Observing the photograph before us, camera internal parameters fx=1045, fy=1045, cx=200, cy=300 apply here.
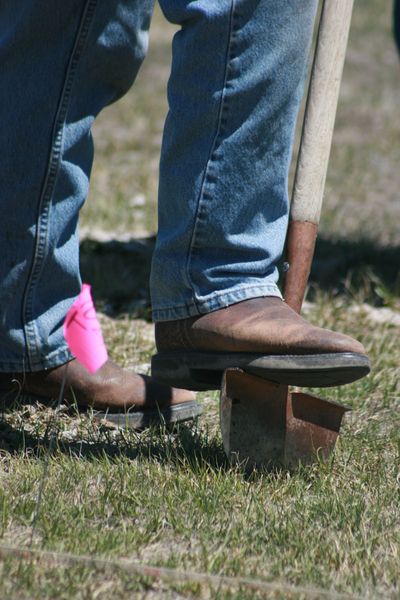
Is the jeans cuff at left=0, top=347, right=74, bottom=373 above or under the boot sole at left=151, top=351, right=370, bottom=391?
under

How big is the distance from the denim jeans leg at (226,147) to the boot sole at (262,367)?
4.2 inches

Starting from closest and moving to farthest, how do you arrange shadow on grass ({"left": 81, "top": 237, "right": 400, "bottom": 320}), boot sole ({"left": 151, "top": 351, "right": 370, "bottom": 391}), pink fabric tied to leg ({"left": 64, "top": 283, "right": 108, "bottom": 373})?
pink fabric tied to leg ({"left": 64, "top": 283, "right": 108, "bottom": 373}), boot sole ({"left": 151, "top": 351, "right": 370, "bottom": 391}), shadow on grass ({"left": 81, "top": 237, "right": 400, "bottom": 320})

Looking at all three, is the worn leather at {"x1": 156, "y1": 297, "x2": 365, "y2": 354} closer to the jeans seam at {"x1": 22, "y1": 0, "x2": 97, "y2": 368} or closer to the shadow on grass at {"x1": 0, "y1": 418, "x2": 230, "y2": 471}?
the shadow on grass at {"x1": 0, "y1": 418, "x2": 230, "y2": 471}

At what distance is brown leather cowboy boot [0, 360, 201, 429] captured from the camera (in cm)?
267

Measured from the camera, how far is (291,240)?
8.33 feet

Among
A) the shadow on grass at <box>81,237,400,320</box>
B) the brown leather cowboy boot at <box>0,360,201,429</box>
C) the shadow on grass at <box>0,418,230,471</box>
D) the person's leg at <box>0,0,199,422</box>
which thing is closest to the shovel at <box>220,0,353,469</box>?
the shadow on grass at <box>0,418,230,471</box>

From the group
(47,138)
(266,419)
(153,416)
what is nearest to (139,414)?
(153,416)

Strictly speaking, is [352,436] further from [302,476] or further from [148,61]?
[148,61]

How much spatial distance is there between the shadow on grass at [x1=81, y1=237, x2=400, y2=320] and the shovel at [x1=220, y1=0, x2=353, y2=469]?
4.34 ft

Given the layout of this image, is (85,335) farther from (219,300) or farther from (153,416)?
(153,416)

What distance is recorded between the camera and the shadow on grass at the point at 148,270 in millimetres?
3961

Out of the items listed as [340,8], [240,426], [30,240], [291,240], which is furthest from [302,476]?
[340,8]

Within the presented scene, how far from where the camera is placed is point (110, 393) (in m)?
2.69

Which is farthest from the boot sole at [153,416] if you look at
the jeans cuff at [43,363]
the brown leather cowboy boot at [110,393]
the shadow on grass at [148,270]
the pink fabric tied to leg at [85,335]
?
the shadow on grass at [148,270]
